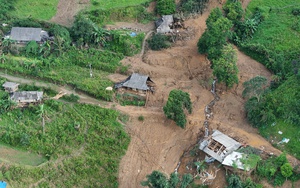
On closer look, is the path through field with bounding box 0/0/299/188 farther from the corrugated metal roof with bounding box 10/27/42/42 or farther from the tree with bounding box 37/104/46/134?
the corrugated metal roof with bounding box 10/27/42/42

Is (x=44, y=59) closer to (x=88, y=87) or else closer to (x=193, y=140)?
(x=88, y=87)

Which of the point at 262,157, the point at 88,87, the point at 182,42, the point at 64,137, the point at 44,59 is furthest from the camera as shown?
the point at 182,42

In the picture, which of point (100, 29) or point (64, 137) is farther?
point (100, 29)

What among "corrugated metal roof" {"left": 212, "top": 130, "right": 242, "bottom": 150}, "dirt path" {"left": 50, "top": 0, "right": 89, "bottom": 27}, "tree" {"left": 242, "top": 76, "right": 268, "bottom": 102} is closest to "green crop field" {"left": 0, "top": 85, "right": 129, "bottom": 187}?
"corrugated metal roof" {"left": 212, "top": 130, "right": 242, "bottom": 150}

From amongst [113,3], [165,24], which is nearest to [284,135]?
[165,24]

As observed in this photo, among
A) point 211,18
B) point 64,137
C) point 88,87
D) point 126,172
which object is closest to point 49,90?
point 88,87

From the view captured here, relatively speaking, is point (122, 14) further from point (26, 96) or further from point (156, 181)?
point (156, 181)

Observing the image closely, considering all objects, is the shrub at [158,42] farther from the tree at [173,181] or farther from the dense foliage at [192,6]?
the tree at [173,181]
